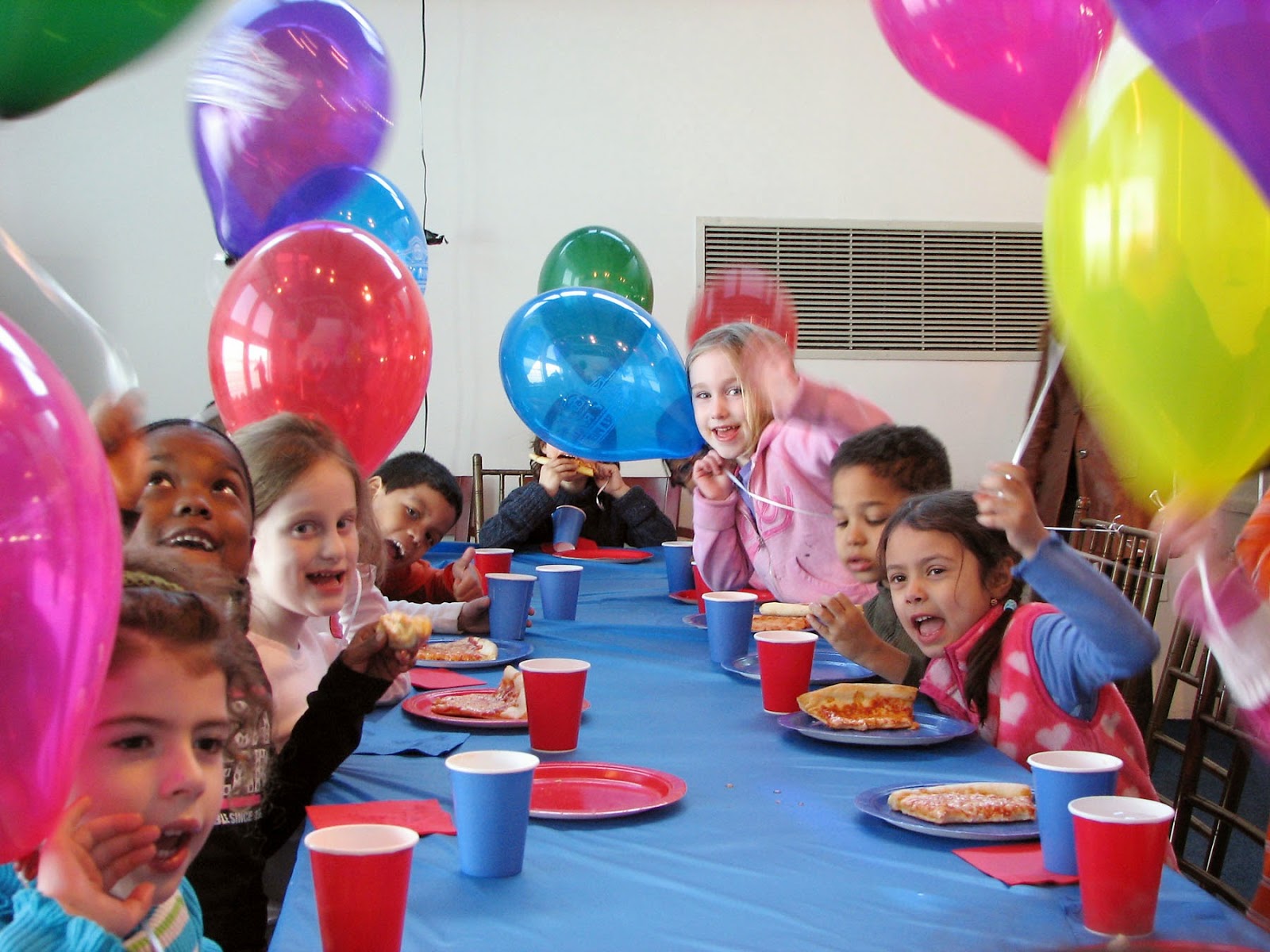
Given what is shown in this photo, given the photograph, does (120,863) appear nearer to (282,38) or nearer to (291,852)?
(291,852)

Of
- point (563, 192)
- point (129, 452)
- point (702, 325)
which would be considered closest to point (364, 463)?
point (129, 452)

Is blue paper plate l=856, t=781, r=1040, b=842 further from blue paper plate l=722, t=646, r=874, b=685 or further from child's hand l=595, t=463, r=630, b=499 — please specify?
child's hand l=595, t=463, r=630, b=499

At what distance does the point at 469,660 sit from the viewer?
1635mm

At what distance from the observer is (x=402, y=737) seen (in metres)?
1.26

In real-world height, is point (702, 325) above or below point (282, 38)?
below

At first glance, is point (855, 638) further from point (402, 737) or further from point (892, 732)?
point (402, 737)

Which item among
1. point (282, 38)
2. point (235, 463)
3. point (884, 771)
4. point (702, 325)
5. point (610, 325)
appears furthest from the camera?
point (702, 325)

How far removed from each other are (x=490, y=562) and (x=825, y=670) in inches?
29.7

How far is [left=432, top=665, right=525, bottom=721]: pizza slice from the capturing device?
51.4 inches

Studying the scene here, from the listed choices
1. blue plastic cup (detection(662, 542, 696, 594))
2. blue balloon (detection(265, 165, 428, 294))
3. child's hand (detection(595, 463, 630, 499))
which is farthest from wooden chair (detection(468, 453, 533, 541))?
blue plastic cup (detection(662, 542, 696, 594))

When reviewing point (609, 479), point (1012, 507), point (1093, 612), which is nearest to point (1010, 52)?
point (1012, 507)

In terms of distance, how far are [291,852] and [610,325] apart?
109 centimetres

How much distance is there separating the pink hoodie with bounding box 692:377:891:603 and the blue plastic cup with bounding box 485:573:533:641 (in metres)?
0.57

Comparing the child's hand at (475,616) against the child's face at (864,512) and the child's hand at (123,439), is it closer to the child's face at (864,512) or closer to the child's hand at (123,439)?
the child's face at (864,512)
